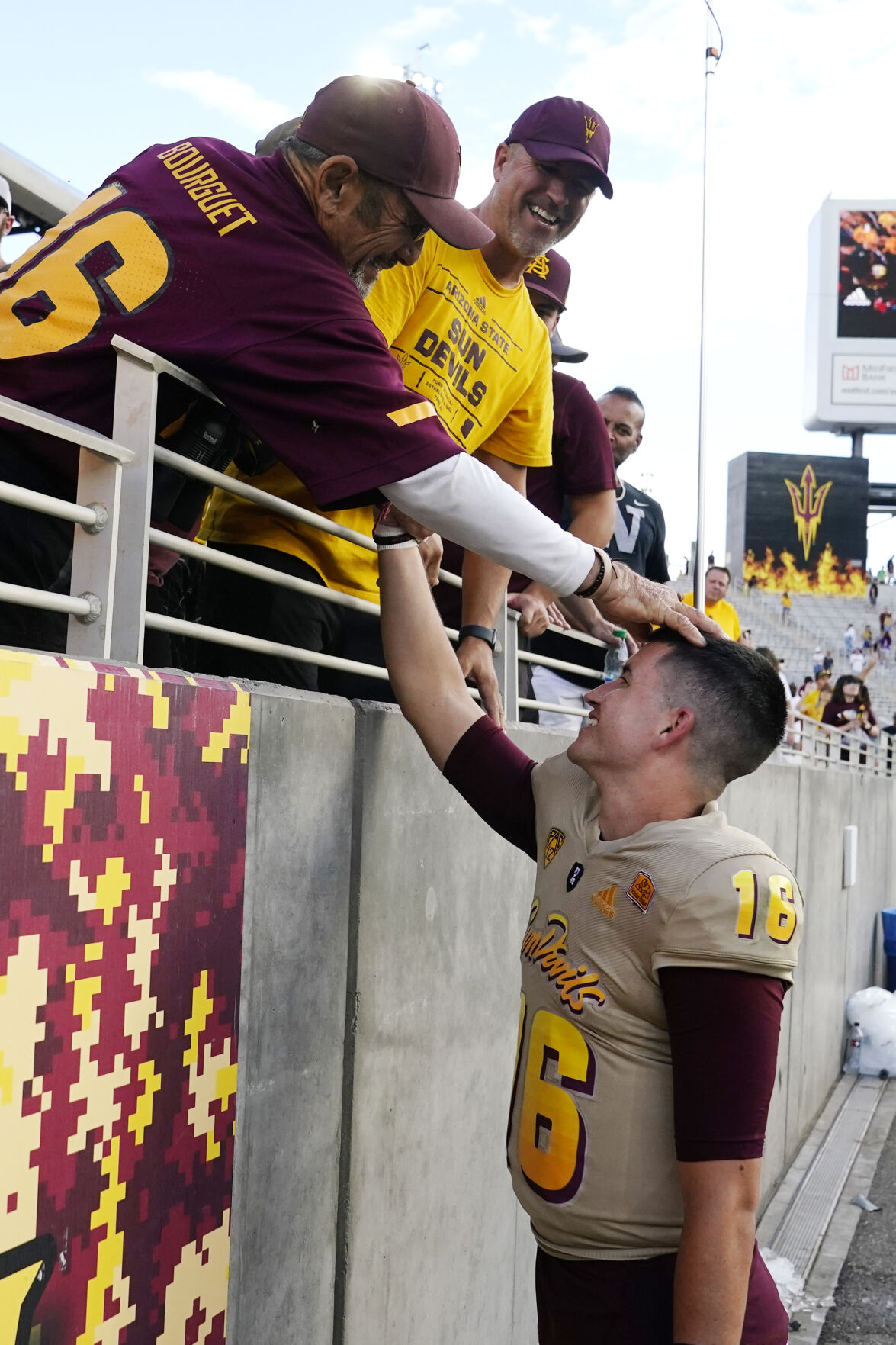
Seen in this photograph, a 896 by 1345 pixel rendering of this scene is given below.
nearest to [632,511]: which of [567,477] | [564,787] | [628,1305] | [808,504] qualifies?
[567,477]

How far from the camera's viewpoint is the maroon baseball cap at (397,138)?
2.29m

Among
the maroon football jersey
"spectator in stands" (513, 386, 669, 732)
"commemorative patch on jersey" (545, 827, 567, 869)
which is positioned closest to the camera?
the maroon football jersey

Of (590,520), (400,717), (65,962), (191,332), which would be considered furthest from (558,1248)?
(590,520)

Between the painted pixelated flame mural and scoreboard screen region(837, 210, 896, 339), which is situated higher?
scoreboard screen region(837, 210, 896, 339)

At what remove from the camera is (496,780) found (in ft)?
8.45

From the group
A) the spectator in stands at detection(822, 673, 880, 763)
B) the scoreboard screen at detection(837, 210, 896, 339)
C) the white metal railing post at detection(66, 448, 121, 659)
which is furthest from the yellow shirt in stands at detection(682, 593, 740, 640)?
Answer: the scoreboard screen at detection(837, 210, 896, 339)

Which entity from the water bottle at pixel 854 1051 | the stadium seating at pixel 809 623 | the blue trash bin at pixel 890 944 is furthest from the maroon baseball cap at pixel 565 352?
the stadium seating at pixel 809 623

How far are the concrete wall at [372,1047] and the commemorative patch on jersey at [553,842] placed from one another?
471 millimetres

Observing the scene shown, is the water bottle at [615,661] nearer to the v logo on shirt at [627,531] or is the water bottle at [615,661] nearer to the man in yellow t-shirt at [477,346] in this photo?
the v logo on shirt at [627,531]

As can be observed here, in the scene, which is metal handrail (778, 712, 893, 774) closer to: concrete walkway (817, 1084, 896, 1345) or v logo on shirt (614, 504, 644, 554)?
concrete walkway (817, 1084, 896, 1345)

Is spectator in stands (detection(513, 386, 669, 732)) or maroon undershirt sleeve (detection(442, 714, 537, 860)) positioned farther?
spectator in stands (detection(513, 386, 669, 732))

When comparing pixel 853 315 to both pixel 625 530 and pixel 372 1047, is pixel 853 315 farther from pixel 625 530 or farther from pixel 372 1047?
pixel 372 1047

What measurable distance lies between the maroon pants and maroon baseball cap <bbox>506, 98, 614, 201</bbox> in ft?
8.19

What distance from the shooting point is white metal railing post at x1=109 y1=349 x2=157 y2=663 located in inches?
82.8
